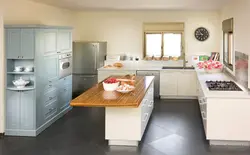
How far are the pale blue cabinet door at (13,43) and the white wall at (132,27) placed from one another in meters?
4.35

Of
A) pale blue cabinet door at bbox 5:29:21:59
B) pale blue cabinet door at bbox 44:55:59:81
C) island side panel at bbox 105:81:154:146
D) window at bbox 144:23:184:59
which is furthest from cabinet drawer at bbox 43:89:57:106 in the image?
window at bbox 144:23:184:59

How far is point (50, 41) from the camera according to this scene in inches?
264

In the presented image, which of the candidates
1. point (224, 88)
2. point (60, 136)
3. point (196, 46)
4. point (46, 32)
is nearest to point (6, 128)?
point (60, 136)

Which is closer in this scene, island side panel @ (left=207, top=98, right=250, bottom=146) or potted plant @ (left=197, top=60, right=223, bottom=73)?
island side panel @ (left=207, top=98, right=250, bottom=146)

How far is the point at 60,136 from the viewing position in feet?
19.7

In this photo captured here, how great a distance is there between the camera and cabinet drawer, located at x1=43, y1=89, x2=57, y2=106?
258 inches

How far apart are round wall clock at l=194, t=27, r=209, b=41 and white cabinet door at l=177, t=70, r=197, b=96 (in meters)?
1.17

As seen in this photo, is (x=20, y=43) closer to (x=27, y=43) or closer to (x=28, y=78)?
(x=27, y=43)

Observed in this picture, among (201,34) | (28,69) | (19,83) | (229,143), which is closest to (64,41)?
(28,69)

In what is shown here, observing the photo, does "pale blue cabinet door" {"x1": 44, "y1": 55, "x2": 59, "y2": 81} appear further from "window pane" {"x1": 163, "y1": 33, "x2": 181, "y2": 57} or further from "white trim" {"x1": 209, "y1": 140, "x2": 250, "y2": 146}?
"window pane" {"x1": 163, "y1": 33, "x2": 181, "y2": 57}

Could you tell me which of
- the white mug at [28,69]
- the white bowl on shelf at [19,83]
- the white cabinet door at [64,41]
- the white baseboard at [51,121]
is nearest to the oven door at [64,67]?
the white cabinet door at [64,41]

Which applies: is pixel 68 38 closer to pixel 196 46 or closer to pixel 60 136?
pixel 60 136

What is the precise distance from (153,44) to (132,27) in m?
0.78

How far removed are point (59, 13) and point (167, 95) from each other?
3562 millimetres
